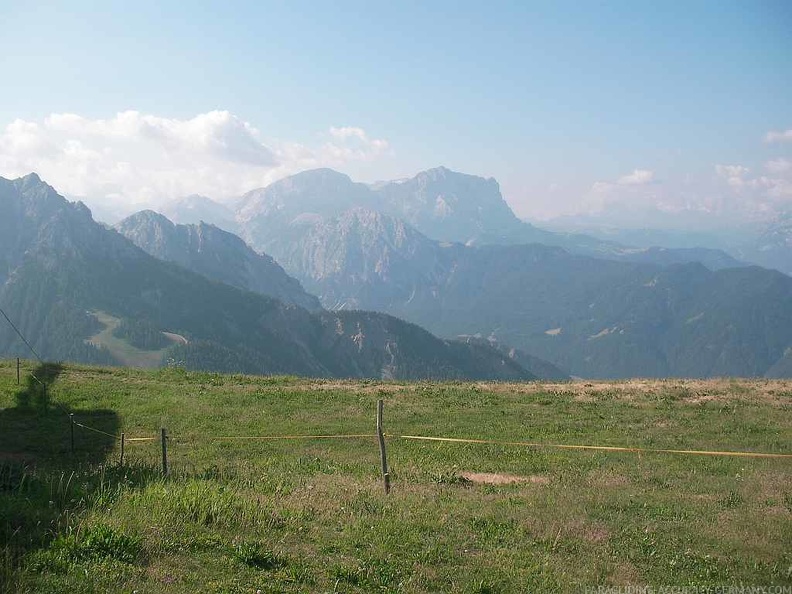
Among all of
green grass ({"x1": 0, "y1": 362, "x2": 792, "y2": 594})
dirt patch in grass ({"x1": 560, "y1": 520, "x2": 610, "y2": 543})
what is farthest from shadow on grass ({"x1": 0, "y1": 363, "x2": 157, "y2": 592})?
dirt patch in grass ({"x1": 560, "y1": 520, "x2": 610, "y2": 543})

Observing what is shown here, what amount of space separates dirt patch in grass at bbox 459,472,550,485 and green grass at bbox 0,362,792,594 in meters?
0.17

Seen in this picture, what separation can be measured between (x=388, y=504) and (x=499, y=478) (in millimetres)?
5838

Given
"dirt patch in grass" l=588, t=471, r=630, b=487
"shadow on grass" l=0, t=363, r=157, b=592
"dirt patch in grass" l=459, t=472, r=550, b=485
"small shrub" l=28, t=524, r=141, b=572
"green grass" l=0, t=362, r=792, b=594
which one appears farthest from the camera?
"dirt patch in grass" l=459, t=472, r=550, b=485

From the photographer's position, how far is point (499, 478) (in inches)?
746

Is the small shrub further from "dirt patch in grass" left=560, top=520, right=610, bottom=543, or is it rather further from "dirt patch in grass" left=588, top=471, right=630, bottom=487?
"dirt patch in grass" left=588, top=471, right=630, bottom=487

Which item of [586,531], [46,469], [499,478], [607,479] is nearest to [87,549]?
[586,531]

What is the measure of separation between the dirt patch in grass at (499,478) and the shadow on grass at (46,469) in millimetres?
9384

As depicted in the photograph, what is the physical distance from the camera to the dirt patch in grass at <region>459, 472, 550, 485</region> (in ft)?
59.6

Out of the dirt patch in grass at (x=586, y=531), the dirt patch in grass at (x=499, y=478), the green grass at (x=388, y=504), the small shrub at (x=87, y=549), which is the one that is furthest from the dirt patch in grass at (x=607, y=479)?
the small shrub at (x=87, y=549)

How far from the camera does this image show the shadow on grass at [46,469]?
1033cm

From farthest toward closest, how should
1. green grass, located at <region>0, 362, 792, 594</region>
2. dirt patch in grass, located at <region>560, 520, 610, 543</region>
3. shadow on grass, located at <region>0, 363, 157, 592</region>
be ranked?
dirt patch in grass, located at <region>560, 520, 610, 543</region>
shadow on grass, located at <region>0, 363, 157, 592</region>
green grass, located at <region>0, 362, 792, 594</region>

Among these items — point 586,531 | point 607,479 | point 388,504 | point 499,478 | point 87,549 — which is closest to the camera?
point 87,549

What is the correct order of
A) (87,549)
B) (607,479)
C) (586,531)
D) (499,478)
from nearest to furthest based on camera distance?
(87,549)
(586,531)
(607,479)
(499,478)

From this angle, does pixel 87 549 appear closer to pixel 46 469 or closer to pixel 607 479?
pixel 46 469
